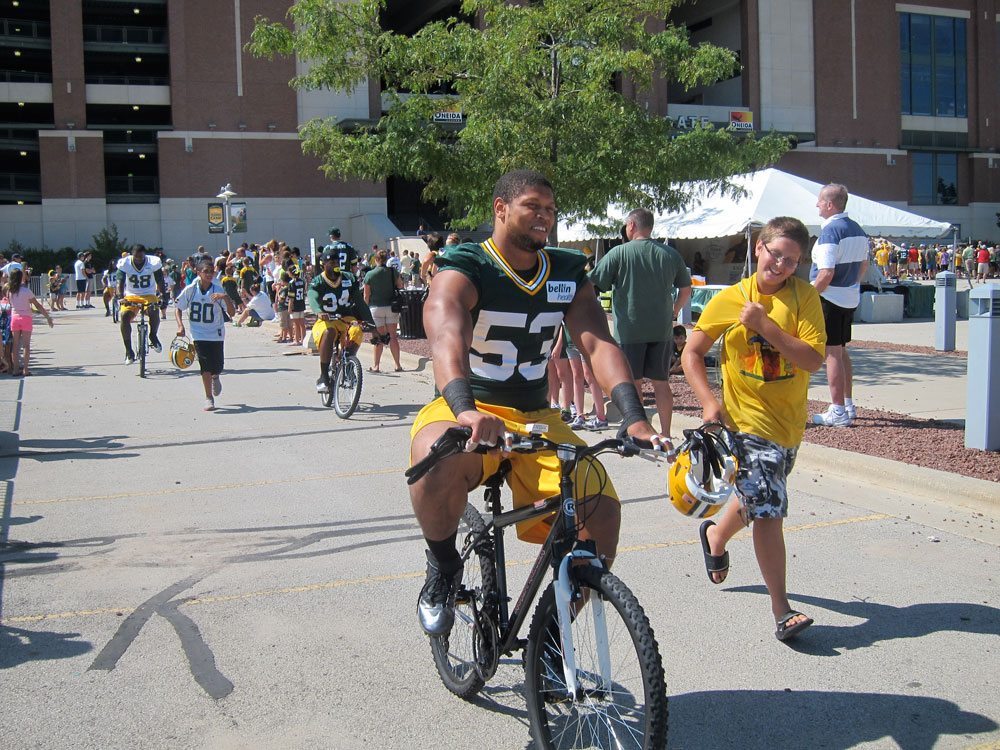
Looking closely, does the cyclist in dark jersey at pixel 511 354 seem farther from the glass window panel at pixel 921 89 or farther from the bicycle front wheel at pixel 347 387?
the glass window panel at pixel 921 89

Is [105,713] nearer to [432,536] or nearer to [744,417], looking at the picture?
[432,536]

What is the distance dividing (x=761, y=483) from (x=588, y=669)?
1523mm

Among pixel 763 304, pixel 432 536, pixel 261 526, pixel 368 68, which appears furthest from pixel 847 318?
pixel 368 68

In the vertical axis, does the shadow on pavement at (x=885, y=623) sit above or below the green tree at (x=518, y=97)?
below

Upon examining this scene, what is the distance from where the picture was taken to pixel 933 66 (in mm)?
55281

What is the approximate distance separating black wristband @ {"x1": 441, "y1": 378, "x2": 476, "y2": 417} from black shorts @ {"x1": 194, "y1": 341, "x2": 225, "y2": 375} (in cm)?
921

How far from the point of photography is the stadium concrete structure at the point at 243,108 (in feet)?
147

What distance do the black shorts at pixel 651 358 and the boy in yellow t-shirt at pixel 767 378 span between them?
12.0 feet

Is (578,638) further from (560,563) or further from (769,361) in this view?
(769,361)

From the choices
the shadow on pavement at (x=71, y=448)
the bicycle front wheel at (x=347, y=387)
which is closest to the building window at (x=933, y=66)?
the bicycle front wheel at (x=347, y=387)

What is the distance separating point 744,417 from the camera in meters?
4.44

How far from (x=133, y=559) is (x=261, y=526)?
941 millimetres

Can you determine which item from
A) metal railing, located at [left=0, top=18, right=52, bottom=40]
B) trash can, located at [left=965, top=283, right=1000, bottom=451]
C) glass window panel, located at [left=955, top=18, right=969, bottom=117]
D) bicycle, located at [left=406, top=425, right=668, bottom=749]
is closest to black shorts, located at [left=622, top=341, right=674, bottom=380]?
trash can, located at [left=965, top=283, right=1000, bottom=451]

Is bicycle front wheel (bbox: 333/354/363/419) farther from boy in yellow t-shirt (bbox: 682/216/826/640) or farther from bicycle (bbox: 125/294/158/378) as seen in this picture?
boy in yellow t-shirt (bbox: 682/216/826/640)
